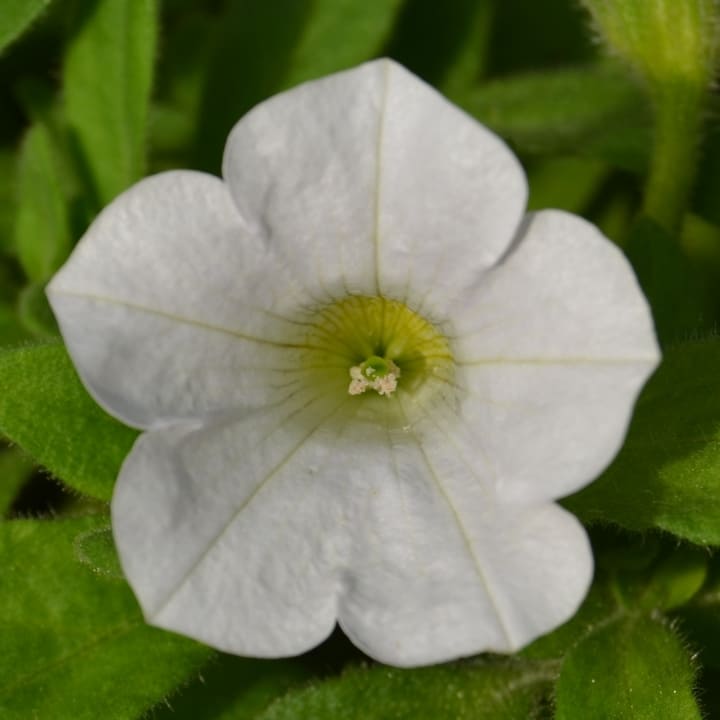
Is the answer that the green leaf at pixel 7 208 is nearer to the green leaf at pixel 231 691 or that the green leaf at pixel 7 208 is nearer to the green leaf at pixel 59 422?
the green leaf at pixel 59 422

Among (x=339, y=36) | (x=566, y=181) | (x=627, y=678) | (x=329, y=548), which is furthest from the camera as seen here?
(x=566, y=181)

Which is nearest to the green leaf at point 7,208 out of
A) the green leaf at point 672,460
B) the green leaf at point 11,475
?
the green leaf at point 11,475

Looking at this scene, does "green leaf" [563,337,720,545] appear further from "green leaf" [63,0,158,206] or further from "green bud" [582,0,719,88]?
"green leaf" [63,0,158,206]

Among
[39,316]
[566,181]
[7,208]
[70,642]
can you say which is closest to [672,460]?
[70,642]

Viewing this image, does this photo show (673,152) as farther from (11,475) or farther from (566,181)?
(11,475)

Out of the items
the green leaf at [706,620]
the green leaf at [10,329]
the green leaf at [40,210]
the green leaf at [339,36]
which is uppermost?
the green leaf at [339,36]

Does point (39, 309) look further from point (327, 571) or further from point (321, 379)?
point (327, 571)
